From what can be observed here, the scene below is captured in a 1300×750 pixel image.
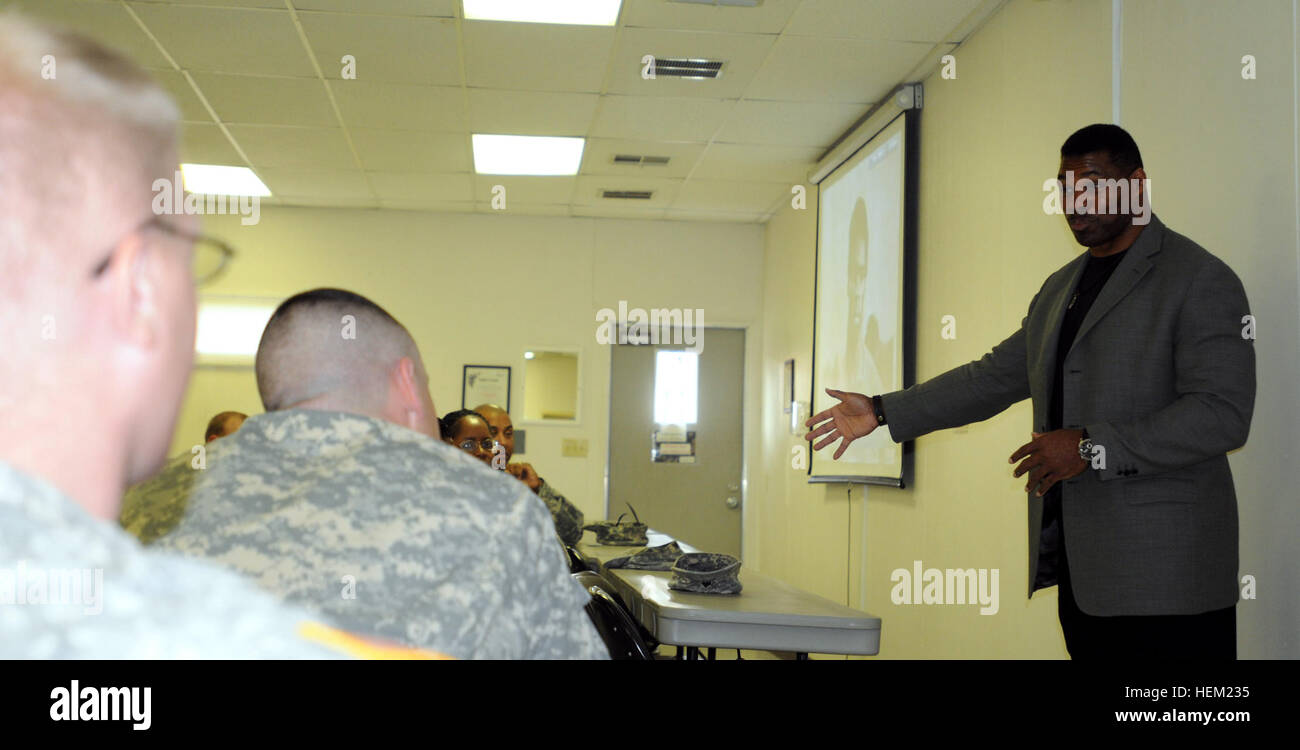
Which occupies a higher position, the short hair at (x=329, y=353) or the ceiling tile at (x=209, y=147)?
the ceiling tile at (x=209, y=147)

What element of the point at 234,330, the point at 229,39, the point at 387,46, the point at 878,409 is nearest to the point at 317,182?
the point at 234,330

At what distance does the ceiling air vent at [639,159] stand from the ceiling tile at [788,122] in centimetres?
53

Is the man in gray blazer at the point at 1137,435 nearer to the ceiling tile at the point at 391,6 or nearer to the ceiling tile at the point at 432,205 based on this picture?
the ceiling tile at the point at 391,6

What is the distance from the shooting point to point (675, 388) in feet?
25.4

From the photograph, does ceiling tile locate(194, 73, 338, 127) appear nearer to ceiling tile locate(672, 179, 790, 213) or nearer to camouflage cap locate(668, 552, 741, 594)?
ceiling tile locate(672, 179, 790, 213)

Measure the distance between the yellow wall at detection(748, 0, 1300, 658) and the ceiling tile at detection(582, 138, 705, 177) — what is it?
0.96 m

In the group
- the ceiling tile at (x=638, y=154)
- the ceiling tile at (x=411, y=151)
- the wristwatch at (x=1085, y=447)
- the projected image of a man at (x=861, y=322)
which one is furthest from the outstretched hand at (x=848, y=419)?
the ceiling tile at (x=411, y=151)

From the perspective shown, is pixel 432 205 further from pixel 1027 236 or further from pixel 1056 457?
pixel 1056 457

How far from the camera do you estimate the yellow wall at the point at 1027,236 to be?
88.7 inches

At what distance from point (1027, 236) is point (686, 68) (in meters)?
1.88

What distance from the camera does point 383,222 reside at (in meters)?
7.57

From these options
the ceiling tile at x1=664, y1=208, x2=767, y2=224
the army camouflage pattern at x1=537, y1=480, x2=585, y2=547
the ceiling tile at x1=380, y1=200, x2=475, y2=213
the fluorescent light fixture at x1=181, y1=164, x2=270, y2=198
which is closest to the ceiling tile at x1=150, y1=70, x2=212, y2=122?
the fluorescent light fixture at x1=181, y1=164, x2=270, y2=198

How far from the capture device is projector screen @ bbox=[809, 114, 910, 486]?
190 inches
